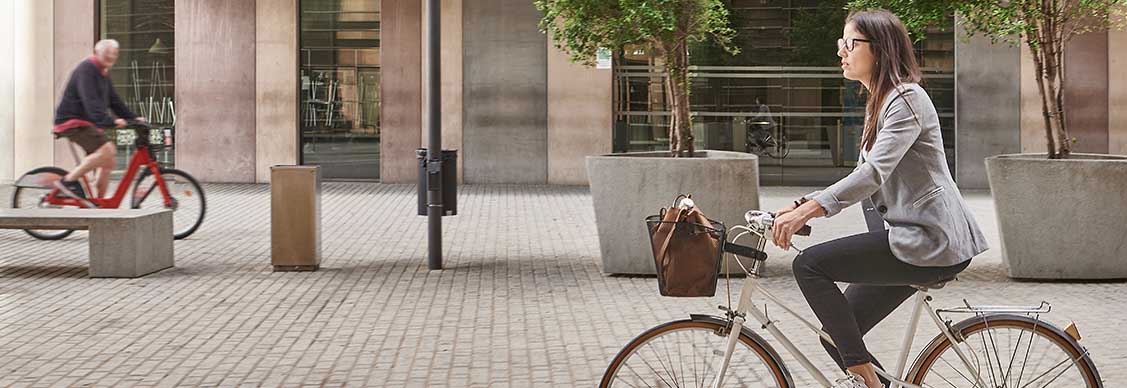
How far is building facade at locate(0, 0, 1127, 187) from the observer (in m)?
23.1

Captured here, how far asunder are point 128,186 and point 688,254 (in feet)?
32.8

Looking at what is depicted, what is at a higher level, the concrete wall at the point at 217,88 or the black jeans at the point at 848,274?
the concrete wall at the point at 217,88

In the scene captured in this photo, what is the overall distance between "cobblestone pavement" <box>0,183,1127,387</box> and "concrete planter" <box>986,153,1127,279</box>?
0.67ft

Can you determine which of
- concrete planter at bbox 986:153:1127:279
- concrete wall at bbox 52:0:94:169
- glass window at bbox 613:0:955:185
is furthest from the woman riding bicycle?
concrete wall at bbox 52:0:94:169

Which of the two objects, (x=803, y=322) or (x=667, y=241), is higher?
(x=667, y=241)

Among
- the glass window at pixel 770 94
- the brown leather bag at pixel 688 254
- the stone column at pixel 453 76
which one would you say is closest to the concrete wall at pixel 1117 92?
the glass window at pixel 770 94

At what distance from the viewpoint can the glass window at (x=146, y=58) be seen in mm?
23734

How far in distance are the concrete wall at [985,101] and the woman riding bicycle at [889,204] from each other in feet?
62.1

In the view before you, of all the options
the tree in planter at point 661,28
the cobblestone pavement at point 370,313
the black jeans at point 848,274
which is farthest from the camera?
the tree in planter at point 661,28

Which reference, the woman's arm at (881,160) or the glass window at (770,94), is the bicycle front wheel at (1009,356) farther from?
the glass window at (770,94)

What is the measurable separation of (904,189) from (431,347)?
363cm

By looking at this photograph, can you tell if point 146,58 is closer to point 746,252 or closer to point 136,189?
point 136,189

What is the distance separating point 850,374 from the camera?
4.38 metres

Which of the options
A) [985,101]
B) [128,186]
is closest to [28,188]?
[128,186]
